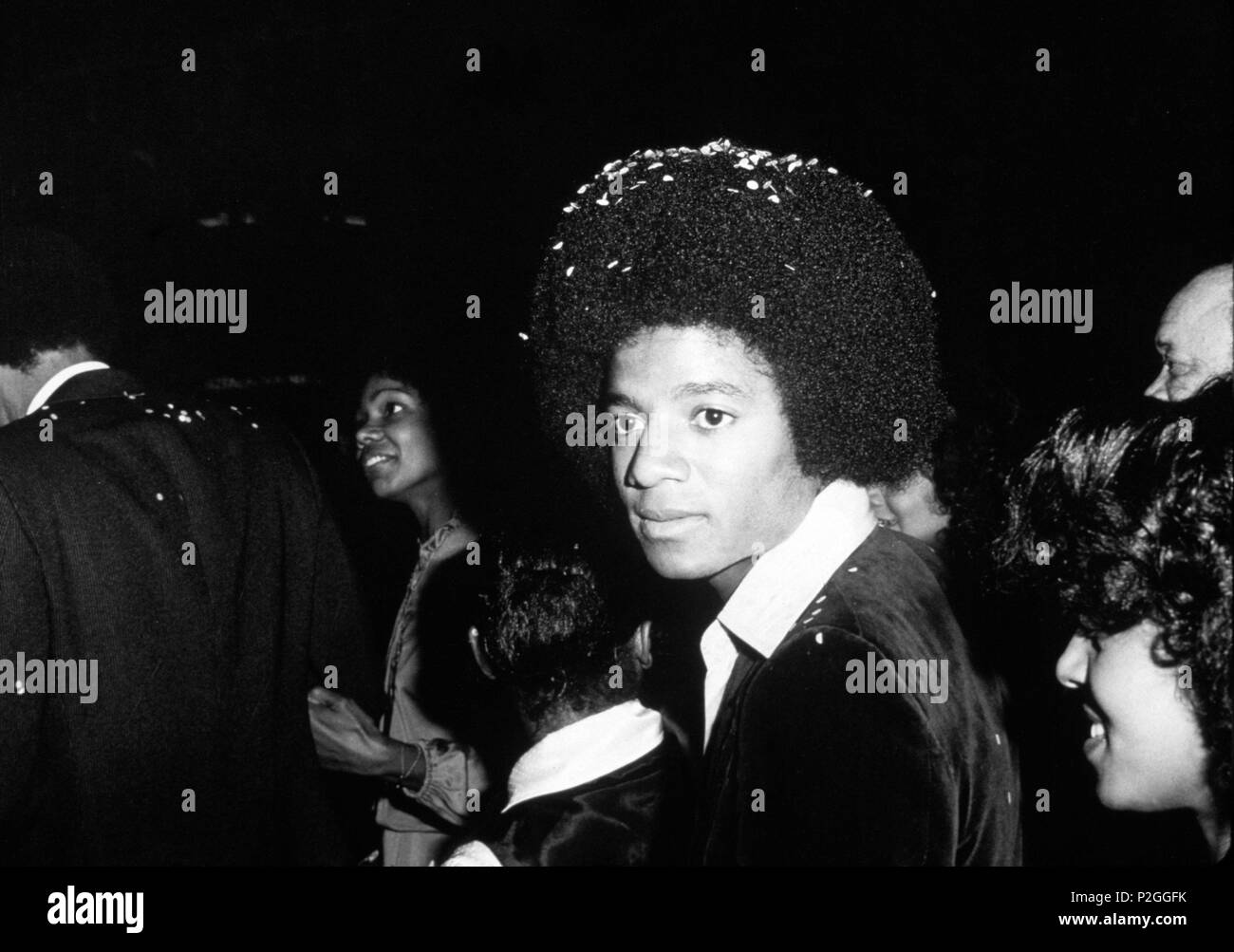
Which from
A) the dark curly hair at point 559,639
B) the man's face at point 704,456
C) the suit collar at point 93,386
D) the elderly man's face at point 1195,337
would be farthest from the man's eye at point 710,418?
the suit collar at point 93,386

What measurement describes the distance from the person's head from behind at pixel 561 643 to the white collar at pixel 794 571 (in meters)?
0.13

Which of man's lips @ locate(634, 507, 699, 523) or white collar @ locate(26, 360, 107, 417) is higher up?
white collar @ locate(26, 360, 107, 417)

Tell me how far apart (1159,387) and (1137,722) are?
1.27 ft

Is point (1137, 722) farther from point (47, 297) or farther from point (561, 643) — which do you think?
point (47, 297)

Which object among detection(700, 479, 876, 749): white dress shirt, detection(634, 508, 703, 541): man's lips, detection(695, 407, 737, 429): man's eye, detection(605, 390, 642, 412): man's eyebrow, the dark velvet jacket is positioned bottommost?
the dark velvet jacket

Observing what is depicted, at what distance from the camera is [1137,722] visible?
3.16 feet

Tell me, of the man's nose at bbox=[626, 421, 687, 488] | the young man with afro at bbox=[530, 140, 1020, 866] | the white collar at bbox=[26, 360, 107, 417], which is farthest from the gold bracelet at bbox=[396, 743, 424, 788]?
the white collar at bbox=[26, 360, 107, 417]

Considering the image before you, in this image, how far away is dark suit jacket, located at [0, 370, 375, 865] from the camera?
1.17 meters

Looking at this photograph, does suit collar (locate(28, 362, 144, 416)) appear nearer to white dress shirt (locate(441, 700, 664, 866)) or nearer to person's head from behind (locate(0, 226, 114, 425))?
person's head from behind (locate(0, 226, 114, 425))

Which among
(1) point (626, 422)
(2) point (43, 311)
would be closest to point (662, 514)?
(1) point (626, 422)

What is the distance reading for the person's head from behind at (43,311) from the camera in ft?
4.26

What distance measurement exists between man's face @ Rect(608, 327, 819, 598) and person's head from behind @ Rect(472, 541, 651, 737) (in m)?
0.11
